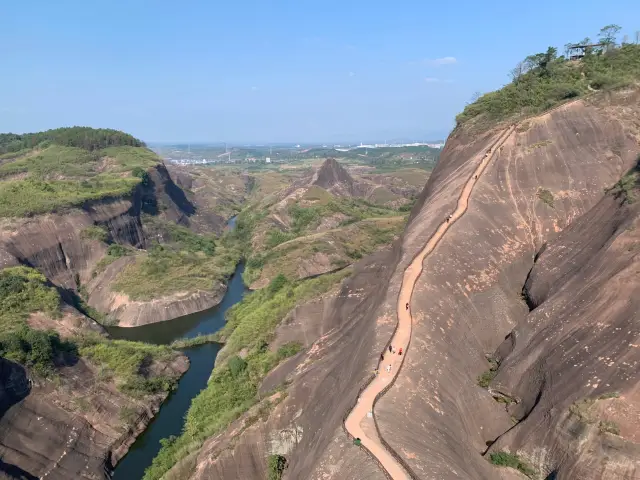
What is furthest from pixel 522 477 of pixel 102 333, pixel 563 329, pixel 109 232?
pixel 109 232

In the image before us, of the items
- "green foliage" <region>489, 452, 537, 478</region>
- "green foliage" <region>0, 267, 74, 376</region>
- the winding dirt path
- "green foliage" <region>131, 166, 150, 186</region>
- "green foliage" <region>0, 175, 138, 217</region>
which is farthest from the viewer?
"green foliage" <region>131, 166, 150, 186</region>

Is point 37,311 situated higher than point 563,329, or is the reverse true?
point 563,329

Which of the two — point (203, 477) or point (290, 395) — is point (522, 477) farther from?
point (203, 477)

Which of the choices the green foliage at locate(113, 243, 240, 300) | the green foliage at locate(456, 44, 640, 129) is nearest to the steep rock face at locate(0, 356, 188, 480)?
the green foliage at locate(113, 243, 240, 300)

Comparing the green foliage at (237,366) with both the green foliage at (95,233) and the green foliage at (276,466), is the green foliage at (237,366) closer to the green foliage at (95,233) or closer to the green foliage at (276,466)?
the green foliage at (276,466)

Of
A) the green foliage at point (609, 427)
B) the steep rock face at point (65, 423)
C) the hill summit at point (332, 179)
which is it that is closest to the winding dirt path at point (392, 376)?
the green foliage at point (609, 427)

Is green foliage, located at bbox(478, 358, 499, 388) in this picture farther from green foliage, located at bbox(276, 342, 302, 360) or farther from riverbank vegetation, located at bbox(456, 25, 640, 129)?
riverbank vegetation, located at bbox(456, 25, 640, 129)
